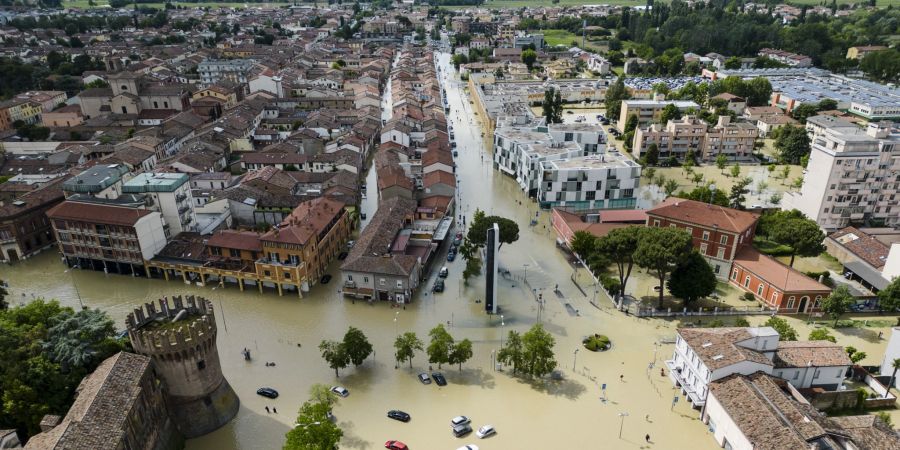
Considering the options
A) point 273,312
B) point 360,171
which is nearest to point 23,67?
point 360,171

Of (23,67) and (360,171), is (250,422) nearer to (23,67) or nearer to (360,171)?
(360,171)

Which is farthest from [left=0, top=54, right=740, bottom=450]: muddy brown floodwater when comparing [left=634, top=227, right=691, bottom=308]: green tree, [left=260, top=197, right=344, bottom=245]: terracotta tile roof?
[left=634, top=227, right=691, bottom=308]: green tree

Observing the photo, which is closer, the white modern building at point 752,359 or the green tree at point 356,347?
the white modern building at point 752,359

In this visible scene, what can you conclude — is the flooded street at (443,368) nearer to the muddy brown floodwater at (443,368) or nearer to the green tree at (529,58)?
the muddy brown floodwater at (443,368)

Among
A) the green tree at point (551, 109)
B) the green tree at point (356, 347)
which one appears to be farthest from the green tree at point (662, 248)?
the green tree at point (551, 109)

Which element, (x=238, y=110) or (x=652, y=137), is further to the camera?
(x=238, y=110)

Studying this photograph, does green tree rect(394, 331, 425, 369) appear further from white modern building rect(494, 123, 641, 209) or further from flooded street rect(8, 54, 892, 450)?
white modern building rect(494, 123, 641, 209)
